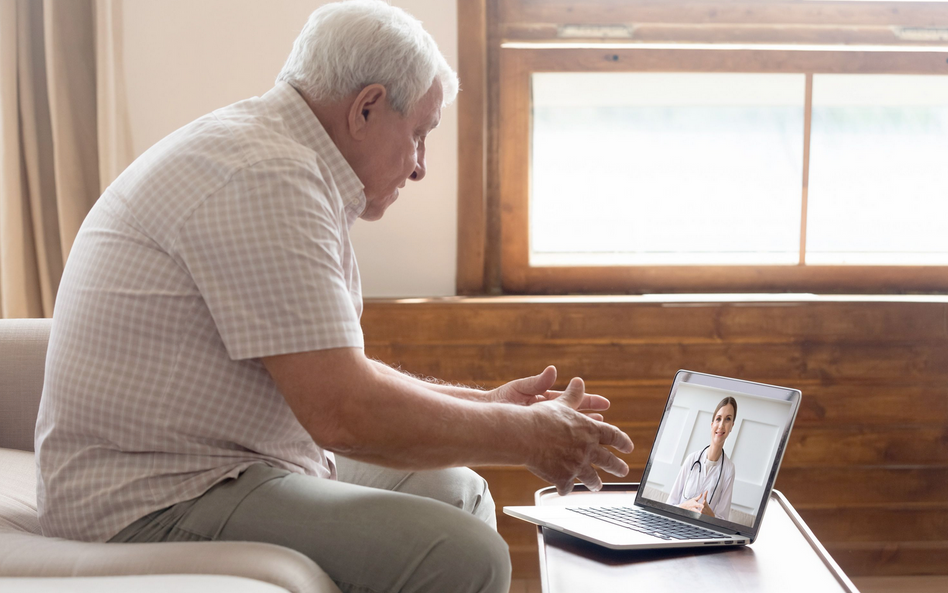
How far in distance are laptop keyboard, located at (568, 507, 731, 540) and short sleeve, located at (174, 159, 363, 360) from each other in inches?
19.1

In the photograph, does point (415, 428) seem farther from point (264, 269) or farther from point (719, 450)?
point (719, 450)

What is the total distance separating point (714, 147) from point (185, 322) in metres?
1.59

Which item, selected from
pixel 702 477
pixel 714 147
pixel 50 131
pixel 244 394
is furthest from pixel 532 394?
pixel 50 131

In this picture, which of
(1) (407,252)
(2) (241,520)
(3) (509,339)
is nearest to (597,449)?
→ (2) (241,520)

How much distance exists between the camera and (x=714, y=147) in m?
2.03

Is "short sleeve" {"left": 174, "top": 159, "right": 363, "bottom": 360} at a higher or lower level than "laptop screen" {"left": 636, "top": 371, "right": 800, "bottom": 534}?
higher

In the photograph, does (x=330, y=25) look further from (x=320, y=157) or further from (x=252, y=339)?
(x=252, y=339)

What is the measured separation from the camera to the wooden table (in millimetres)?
879

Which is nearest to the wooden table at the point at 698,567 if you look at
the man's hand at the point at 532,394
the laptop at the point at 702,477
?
the laptop at the point at 702,477

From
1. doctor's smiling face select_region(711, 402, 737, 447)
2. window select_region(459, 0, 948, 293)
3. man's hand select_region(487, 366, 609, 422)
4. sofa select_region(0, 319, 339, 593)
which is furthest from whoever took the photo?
window select_region(459, 0, 948, 293)

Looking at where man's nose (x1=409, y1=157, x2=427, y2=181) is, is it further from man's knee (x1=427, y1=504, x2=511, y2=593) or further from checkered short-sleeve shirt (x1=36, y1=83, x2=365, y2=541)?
man's knee (x1=427, y1=504, x2=511, y2=593)

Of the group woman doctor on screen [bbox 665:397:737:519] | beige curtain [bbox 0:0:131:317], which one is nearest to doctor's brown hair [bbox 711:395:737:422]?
woman doctor on screen [bbox 665:397:737:519]

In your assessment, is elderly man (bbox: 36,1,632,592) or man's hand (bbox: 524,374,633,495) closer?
elderly man (bbox: 36,1,632,592)

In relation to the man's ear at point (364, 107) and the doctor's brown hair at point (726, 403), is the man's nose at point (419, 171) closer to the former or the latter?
the man's ear at point (364, 107)
